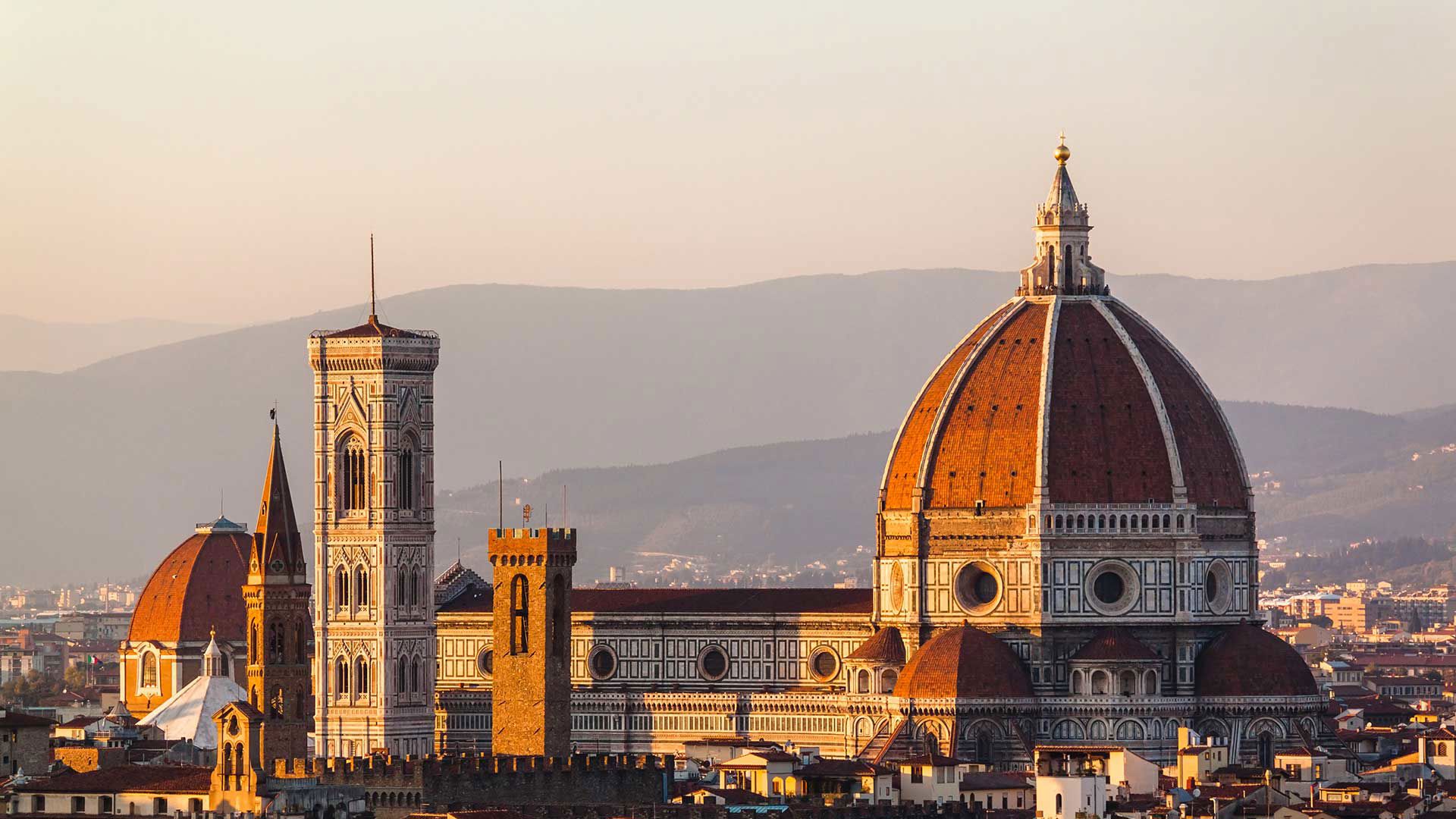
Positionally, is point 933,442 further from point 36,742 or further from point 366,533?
point 36,742

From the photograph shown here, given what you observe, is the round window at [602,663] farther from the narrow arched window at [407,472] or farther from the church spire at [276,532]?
the church spire at [276,532]

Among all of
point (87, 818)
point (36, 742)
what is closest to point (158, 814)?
point (87, 818)

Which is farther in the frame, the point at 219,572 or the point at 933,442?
the point at 219,572

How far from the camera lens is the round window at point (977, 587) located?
407ft

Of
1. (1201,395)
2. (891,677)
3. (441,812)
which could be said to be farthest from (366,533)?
(441,812)

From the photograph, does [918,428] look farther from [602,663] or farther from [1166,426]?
[602,663]

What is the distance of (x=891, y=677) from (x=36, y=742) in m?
27.6

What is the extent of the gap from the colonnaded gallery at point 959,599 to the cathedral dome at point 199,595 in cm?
2372

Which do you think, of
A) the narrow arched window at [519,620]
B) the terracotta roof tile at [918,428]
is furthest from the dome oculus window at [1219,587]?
the narrow arched window at [519,620]

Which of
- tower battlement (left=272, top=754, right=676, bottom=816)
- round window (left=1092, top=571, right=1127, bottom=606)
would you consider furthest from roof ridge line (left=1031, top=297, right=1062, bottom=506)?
tower battlement (left=272, top=754, right=676, bottom=816)

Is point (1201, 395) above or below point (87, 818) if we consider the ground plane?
above

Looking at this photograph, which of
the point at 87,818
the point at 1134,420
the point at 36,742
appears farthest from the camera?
the point at 1134,420

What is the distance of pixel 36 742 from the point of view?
352 ft

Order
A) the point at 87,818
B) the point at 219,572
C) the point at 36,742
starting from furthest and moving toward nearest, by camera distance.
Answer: the point at 219,572, the point at 36,742, the point at 87,818
